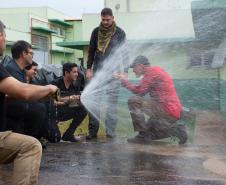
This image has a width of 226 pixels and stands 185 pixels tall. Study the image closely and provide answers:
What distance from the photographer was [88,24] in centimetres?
2584

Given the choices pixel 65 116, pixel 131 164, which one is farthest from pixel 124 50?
pixel 131 164

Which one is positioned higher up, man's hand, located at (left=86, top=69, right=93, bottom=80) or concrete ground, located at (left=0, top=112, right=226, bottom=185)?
man's hand, located at (left=86, top=69, right=93, bottom=80)

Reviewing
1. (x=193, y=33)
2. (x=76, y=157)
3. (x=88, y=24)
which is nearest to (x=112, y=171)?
(x=76, y=157)

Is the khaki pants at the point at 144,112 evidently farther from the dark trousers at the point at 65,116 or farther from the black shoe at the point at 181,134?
the dark trousers at the point at 65,116

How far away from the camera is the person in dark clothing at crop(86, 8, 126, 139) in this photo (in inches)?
308


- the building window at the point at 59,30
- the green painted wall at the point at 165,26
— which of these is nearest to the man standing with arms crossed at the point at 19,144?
the green painted wall at the point at 165,26

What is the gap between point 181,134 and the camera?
750cm

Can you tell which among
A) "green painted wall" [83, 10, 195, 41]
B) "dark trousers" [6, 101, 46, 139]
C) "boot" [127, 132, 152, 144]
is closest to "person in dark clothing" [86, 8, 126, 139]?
"boot" [127, 132, 152, 144]

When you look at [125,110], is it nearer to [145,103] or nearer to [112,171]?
[145,103]

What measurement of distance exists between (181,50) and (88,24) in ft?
49.0

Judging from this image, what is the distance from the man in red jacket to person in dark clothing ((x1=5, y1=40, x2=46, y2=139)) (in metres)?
1.58

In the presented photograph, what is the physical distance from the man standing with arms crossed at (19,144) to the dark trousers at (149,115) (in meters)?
3.91

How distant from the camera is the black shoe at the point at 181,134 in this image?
7.49 metres

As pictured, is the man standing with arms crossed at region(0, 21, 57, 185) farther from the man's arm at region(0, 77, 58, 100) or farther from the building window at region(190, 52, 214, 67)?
the building window at region(190, 52, 214, 67)
